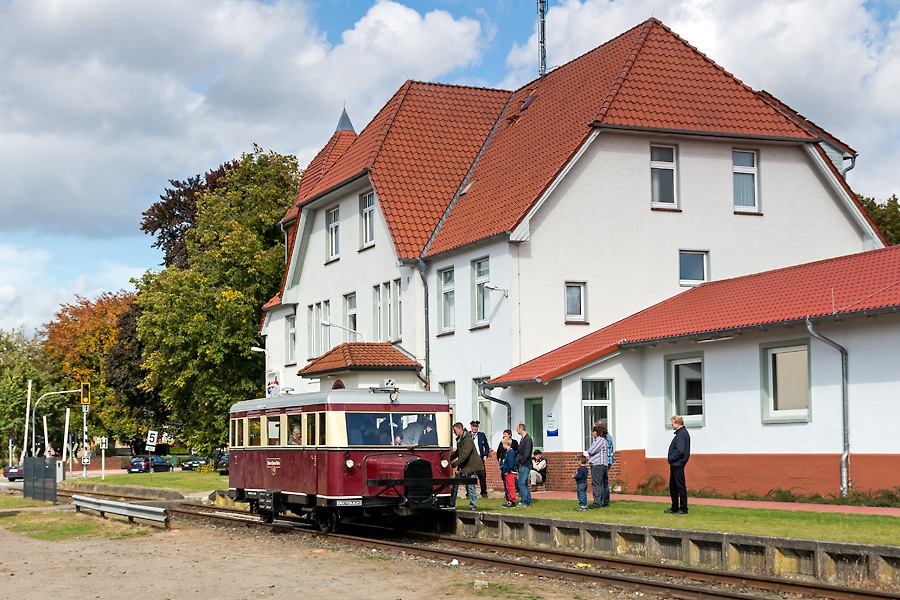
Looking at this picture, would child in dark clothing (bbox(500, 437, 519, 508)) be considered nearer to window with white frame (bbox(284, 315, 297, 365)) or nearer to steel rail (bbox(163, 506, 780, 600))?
steel rail (bbox(163, 506, 780, 600))

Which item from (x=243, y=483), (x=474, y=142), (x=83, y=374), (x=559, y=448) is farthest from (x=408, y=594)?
(x=83, y=374)

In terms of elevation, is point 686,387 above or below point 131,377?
below

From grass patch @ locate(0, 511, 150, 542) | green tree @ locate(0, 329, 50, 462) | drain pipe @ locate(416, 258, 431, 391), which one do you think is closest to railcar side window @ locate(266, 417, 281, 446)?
grass patch @ locate(0, 511, 150, 542)

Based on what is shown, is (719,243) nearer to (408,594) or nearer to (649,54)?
(649,54)

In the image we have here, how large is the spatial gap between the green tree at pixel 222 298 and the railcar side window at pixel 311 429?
31.6m

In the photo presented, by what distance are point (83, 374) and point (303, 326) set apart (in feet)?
146

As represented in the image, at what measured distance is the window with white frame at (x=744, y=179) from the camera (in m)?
33.4

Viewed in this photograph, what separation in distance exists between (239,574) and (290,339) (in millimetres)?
30826

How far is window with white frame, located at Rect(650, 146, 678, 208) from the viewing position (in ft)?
107

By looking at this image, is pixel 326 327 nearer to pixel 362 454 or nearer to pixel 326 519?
pixel 326 519

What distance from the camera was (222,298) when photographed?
52.6 metres

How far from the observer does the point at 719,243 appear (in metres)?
32.9

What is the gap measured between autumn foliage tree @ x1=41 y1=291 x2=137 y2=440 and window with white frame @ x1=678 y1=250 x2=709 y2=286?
56827mm

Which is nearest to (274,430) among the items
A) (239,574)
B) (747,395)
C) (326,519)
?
(326,519)
